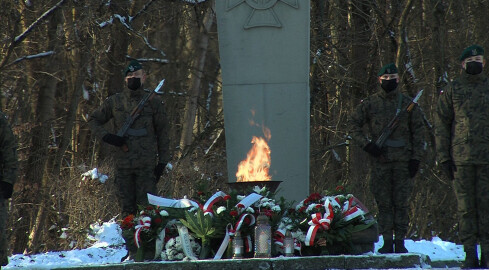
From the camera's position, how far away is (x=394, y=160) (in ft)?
31.3

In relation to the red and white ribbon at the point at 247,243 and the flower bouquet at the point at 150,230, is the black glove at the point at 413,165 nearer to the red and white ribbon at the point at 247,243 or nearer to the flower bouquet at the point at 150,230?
the red and white ribbon at the point at 247,243

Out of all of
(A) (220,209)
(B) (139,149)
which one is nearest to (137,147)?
(B) (139,149)

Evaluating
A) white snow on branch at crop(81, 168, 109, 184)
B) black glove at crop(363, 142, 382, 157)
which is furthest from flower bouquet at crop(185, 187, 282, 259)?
white snow on branch at crop(81, 168, 109, 184)

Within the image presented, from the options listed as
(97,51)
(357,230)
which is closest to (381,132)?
(357,230)

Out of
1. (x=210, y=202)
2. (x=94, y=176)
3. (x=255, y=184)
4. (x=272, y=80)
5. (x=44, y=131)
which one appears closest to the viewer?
(x=210, y=202)

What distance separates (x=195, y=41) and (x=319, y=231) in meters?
14.4

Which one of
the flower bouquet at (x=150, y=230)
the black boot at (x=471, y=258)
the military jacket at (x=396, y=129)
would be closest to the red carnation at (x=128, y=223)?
the flower bouquet at (x=150, y=230)

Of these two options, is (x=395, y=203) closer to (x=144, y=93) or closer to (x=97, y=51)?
(x=144, y=93)

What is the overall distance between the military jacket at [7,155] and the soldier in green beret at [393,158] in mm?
3249

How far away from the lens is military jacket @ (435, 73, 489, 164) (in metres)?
8.95

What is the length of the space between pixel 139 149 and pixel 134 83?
2.09 ft

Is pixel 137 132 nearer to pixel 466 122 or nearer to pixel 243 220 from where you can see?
pixel 243 220

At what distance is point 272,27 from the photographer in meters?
10.7

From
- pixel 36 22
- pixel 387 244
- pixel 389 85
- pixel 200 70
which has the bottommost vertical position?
pixel 387 244
